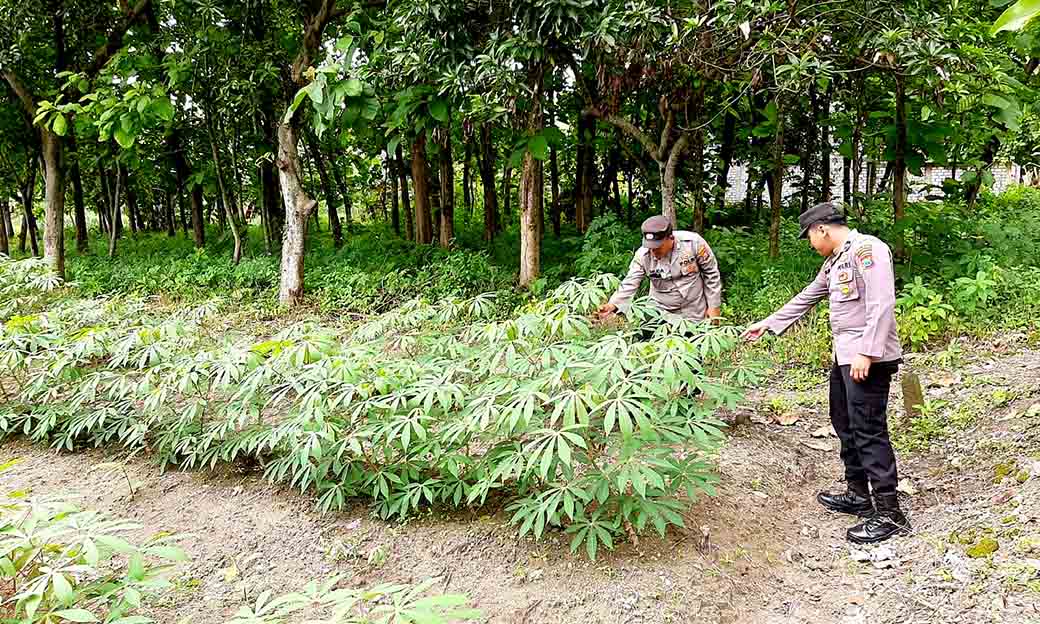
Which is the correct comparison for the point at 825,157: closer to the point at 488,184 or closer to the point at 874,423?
the point at 488,184

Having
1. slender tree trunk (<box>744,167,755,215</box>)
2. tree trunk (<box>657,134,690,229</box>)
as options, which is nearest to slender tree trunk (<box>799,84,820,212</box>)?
slender tree trunk (<box>744,167,755,215</box>)

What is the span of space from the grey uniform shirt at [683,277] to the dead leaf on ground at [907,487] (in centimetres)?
129

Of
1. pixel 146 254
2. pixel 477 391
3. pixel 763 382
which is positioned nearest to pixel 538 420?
pixel 477 391

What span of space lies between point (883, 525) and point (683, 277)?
1.68 metres

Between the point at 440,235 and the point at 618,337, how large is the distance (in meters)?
6.47

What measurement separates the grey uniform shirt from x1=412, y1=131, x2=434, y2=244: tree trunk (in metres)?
4.74

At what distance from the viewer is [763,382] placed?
190 inches

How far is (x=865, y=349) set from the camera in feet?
8.95

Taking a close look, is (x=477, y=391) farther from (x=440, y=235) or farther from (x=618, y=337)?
(x=440, y=235)

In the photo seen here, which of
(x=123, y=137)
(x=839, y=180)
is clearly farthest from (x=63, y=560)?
(x=839, y=180)

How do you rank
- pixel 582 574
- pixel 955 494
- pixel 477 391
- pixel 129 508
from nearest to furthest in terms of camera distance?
pixel 582 574
pixel 477 391
pixel 955 494
pixel 129 508

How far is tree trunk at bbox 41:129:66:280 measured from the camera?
890 centimetres

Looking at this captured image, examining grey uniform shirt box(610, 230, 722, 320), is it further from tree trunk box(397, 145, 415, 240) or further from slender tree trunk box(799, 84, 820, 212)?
tree trunk box(397, 145, 415, 240)

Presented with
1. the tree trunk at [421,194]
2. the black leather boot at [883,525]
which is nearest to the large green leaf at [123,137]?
the tree trunk at [421,194]
